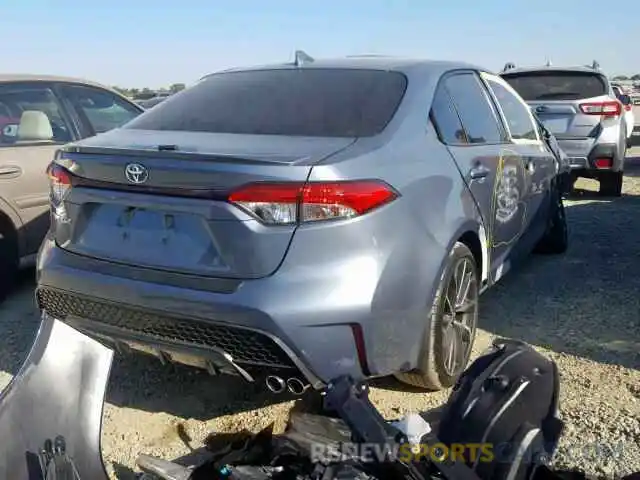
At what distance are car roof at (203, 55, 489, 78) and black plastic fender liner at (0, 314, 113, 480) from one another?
1755mm

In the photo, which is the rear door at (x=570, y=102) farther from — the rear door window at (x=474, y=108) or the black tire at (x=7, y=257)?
the black tire at (x=7, y=257)

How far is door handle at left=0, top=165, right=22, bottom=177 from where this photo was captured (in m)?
4.41

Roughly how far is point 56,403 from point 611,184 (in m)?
7.55

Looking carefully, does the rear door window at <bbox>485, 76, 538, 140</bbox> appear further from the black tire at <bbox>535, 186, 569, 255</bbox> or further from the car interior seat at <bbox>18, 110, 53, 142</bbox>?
the car interior seat at <bbox>18, 110, 53, 142</bbox>

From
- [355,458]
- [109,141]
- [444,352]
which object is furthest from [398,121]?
[355,458]

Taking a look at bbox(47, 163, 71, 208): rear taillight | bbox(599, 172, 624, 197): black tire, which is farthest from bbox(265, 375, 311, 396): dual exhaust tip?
bbox(599, 172, 624, 197): black tire

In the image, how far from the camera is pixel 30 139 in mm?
4695

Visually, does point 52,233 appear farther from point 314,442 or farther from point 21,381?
point 314,442

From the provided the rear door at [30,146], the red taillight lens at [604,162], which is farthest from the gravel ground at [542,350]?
the red taillight lens at [604,162]

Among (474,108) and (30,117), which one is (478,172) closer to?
(474,108)

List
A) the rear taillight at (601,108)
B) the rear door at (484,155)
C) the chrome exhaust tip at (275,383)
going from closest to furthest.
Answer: the chrome exhaust tip at (275,383)
the rear door at (484,155)
the rear taillight at (601,108)

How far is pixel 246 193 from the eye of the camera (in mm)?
2418

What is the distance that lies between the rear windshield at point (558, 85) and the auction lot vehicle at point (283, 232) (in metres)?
5.26

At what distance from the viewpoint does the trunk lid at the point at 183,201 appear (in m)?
2.43
